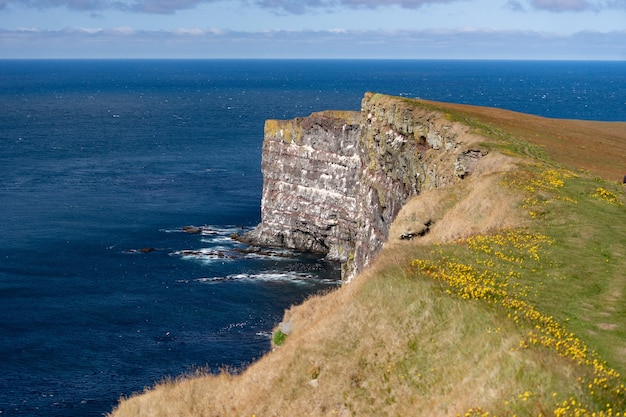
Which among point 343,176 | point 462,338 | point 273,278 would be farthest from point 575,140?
point 462,338

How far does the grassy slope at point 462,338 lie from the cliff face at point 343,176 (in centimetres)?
3607

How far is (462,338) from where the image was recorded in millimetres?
22406

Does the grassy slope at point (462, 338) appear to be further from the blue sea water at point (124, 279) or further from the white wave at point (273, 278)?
the white wave at point (273, 278)

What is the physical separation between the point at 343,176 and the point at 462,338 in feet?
274

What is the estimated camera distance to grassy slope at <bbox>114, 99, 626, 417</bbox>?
63.4ft

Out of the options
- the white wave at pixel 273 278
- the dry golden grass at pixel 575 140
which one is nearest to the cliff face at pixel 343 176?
the white wave at pixel 273 278

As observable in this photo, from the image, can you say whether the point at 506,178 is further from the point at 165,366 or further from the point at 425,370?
the point at 165,366

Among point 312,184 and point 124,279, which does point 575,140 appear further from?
point 124,279

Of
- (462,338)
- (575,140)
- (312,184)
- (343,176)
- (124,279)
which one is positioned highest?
(575,140)

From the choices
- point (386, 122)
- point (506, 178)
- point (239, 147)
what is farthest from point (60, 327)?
point (239, 147)

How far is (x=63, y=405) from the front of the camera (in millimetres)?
55562

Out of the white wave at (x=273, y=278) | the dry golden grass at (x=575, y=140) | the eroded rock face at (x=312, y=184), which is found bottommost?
the white wave at (x=273, y=278)

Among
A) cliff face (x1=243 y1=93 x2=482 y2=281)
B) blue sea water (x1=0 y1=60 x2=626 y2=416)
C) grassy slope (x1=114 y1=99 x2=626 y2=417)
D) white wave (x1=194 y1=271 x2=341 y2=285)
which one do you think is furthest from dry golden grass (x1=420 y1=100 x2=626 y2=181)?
blue sea water (x1=0 y1=60 x2=626 y2=416)

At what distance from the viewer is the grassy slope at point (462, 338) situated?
63.4ft
